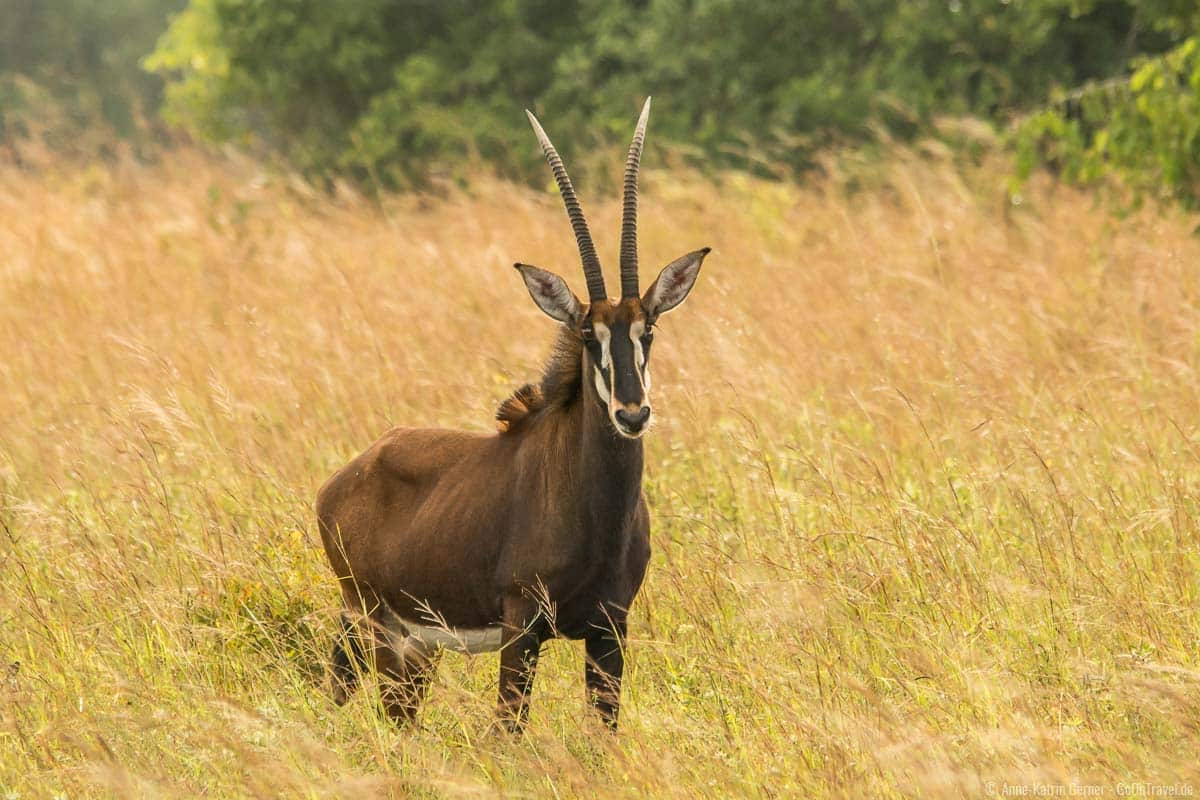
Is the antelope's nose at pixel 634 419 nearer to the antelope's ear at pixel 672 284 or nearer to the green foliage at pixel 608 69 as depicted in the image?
the antelope's ear at pixel 672 284

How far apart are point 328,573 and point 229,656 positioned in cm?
53

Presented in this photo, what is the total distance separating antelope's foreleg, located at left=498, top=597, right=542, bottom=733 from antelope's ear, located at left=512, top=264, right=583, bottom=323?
0.89 m

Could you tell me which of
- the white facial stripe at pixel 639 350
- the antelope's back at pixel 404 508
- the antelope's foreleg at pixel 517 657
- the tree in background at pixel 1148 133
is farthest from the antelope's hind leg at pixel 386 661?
the tree in background at pixel 1148 133

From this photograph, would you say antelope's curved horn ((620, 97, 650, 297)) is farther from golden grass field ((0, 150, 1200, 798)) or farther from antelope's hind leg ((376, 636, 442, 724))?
antelope's hind leg ((376, 636, 442, 724))

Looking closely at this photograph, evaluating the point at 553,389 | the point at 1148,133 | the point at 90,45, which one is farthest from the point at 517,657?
the point at 90,45

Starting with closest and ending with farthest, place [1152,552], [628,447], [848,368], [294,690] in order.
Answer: [628,447] → [294,690] → [1152,552] → [848,368]

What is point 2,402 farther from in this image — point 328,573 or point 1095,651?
point 1095,651

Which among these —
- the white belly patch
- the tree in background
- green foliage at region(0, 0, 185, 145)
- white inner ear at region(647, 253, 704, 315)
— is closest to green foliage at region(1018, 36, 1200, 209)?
the tree in background

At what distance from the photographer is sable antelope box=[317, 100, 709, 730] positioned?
4363 mm

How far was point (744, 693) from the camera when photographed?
453cm

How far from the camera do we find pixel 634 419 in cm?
416

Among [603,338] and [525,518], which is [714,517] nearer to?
[525,518]

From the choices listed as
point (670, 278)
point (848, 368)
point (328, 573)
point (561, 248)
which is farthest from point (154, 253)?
point (670, 278)

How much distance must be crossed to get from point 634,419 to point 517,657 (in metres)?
0.79
